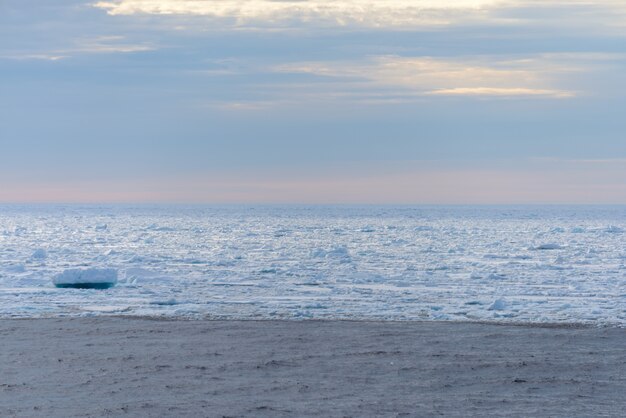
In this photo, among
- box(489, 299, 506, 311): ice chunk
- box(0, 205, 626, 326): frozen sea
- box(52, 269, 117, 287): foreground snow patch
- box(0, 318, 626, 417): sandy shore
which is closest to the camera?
box(0, 318, 626, 417): sandy shore

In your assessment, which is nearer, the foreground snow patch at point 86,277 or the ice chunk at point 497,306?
the ice chunk at point 497,306

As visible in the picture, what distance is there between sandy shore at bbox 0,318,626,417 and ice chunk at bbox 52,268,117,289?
490cm

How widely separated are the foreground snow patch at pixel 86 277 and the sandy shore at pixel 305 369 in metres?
4.90

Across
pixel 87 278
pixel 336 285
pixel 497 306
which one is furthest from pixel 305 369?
pixel 336 285

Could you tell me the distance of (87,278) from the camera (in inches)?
701

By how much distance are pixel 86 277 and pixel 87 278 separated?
3 centimetres

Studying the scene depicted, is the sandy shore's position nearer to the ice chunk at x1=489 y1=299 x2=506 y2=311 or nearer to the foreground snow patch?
the ice chunk at x1=489 y1=299 x2=506 y2=311

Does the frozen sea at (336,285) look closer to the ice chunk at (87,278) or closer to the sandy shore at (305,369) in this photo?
the ice chunk at (87,278)

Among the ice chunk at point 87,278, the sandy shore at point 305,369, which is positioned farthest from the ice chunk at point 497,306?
the ice chunk at point 87,278

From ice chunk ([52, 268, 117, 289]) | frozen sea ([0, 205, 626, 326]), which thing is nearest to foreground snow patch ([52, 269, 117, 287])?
ice chunk ([52, 268, 117, 289])

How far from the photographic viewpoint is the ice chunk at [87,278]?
58.3 ft

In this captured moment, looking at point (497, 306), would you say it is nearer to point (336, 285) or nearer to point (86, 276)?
point (336, 285)

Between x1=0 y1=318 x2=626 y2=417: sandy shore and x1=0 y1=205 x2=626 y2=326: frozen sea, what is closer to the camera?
x1=0 y1=318 x2=626 y2=417: sandy shore

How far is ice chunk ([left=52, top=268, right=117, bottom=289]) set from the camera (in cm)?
1778
